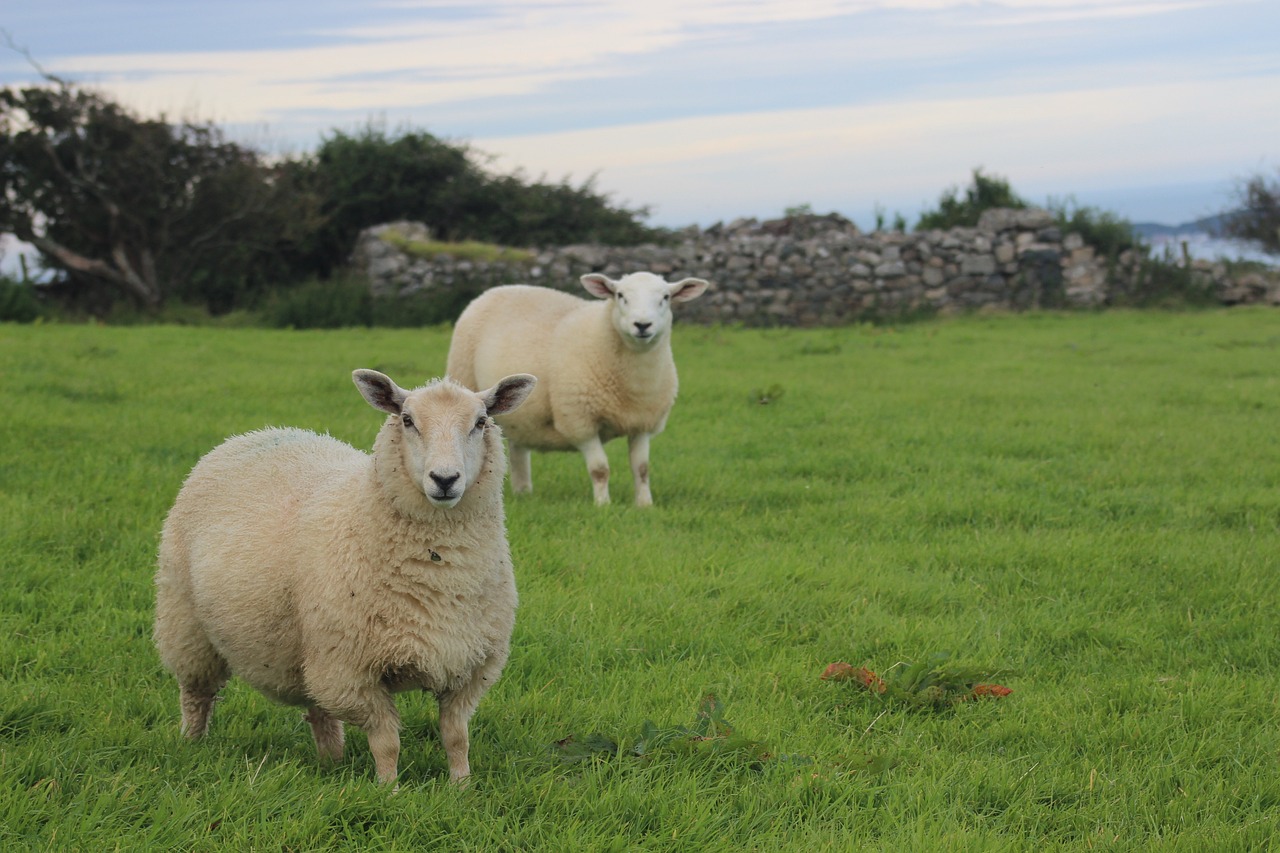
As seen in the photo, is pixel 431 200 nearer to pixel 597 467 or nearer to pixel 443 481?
pixel 597 467

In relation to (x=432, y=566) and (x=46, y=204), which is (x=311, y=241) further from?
(x=432, y=566)

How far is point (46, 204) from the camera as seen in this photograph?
70.4 ft

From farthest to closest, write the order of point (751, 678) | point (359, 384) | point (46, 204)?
→ point (46, 204) < point (751, 678) < point (359, 384)

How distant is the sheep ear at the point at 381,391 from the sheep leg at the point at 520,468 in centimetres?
412

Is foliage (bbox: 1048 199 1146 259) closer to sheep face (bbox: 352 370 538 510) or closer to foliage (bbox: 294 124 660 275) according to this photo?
foliage (bbox: 294 124 660 275)

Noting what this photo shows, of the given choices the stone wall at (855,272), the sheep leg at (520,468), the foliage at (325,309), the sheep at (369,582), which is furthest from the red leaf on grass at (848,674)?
the foliage at (325,309)

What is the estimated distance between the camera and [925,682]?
13.7 ft

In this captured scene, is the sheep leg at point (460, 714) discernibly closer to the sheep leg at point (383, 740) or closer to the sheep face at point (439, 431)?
the sheep leg at point (383, 740)

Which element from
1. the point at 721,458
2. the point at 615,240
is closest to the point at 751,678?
the point at 721,458

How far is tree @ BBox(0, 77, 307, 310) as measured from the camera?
21062 mm

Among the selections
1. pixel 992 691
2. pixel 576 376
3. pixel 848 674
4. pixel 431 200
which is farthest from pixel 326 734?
pixel 431 200

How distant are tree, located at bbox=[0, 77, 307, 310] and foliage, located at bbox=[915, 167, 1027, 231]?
12457 mm

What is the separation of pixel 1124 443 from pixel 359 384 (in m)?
7.04

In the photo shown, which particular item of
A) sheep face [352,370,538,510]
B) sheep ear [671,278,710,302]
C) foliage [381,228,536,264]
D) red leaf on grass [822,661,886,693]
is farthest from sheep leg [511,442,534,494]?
foliage [381,228,536,264]
